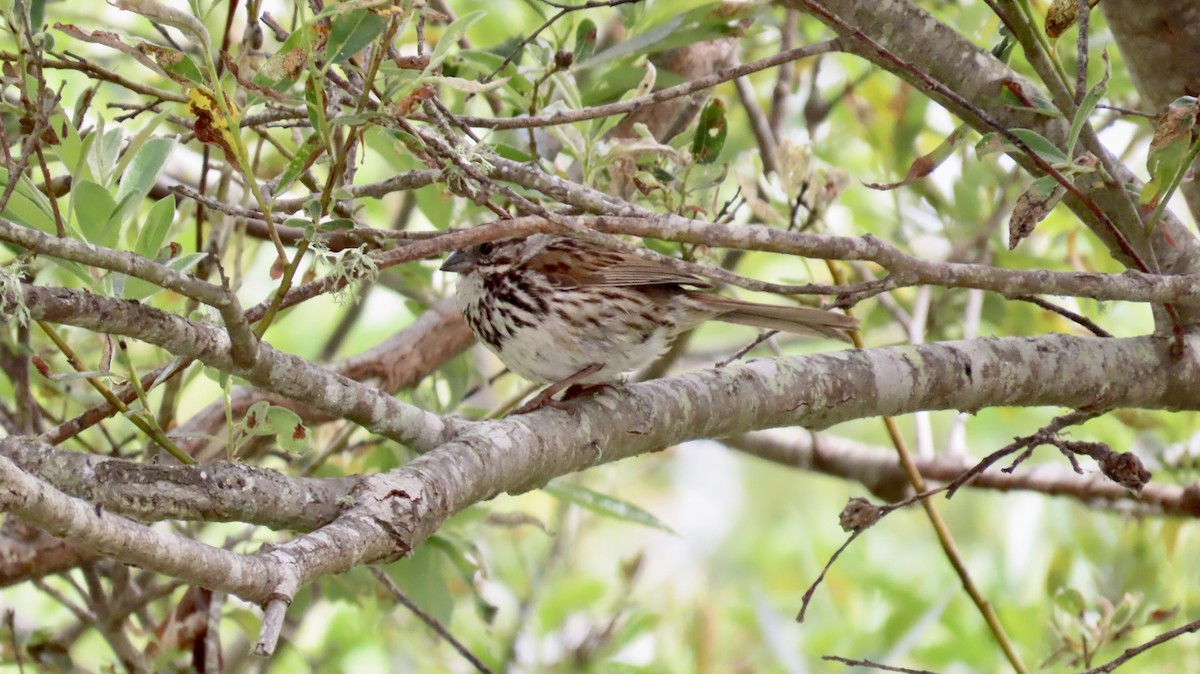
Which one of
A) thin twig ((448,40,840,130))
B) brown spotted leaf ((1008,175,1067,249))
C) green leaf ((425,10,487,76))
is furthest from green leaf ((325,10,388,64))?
brown spotted leaf ((1008,175,1067,249))

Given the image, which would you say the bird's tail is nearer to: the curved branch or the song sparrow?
the song sparrow

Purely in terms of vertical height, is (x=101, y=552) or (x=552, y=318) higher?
(x=552, y=318)

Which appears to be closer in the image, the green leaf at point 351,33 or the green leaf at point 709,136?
the green leaf at point 351,33

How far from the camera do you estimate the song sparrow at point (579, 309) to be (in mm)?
3312

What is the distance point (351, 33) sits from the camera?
178cm

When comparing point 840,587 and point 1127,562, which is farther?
point 840,587

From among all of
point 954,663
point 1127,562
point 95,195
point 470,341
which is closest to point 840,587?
point 954,663

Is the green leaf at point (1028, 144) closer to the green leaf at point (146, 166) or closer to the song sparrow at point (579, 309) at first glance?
the song sparrow at point (579, 309)

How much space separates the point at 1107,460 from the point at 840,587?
120 inches

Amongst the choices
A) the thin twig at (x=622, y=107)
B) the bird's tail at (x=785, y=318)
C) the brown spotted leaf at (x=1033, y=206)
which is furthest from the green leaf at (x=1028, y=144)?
the bird's tail at (x=785, y=318)

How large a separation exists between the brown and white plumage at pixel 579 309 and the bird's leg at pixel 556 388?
0.01 m

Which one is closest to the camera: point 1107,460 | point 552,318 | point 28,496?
point 28,496

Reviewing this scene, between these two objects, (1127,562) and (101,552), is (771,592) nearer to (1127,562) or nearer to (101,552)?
(1127,562)

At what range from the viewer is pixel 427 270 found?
12.2 feet
